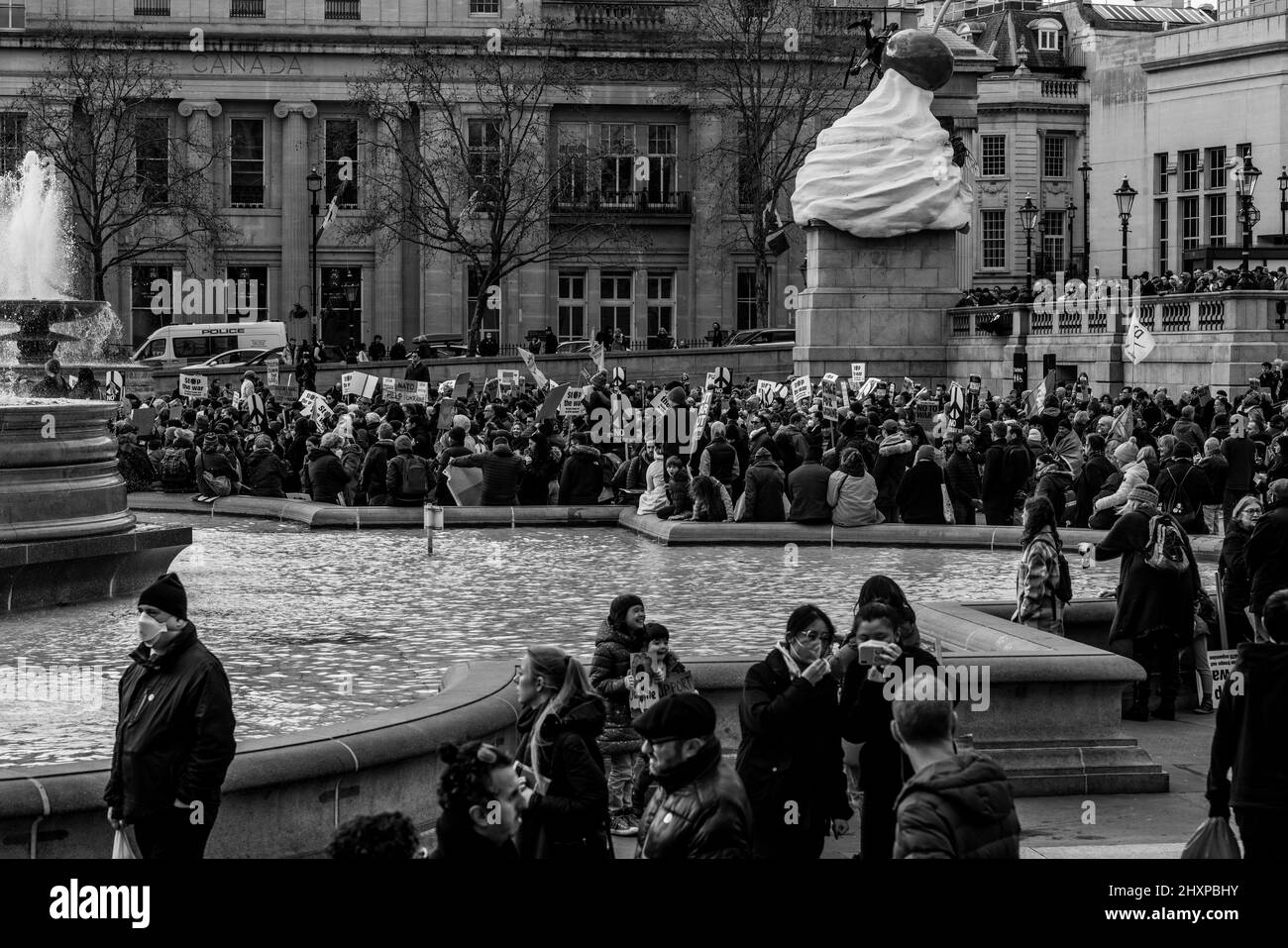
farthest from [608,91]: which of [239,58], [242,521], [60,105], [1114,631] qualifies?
[1114,631]

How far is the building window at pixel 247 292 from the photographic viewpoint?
A: 222 ft

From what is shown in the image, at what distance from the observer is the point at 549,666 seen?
319 inches

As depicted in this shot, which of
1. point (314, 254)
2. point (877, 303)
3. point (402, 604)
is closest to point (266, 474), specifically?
point (402, 604)

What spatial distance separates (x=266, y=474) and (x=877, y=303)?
17.6 meters

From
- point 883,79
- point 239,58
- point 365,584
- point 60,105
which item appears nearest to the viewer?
point 365,584

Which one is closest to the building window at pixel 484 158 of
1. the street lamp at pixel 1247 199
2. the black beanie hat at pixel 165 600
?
the street lamp at pixel 1247 199

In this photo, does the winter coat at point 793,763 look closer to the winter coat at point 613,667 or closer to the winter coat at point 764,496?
the winter coat at point 613,667

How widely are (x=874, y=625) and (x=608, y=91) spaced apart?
204ft

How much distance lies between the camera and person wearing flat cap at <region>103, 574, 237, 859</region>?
26.2 feet

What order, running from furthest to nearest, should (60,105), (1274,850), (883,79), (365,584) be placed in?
(60,105)
(883,79)
(365,584)
(1274,850)

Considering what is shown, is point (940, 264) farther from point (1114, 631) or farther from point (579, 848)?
point (579, 848)

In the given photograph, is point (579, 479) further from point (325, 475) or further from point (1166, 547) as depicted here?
point (1166, 547)

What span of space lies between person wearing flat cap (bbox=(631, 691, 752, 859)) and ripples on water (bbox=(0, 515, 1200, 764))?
506 cm

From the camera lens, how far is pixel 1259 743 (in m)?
8.12
